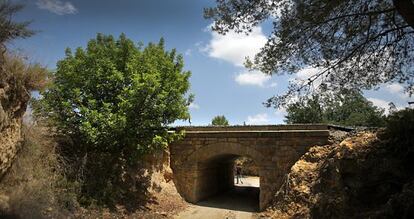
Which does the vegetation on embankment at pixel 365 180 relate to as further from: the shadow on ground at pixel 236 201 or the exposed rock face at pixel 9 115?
the exposed rock face at pixel 9 115

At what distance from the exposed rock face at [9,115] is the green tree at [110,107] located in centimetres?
439

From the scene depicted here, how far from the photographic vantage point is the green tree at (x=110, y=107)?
36.1 ft

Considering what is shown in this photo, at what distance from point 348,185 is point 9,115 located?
763 centimetres

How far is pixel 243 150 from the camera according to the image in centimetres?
1345

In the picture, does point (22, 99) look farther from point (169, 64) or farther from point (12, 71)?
point (169, 64)

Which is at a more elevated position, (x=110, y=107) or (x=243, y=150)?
(x=110, y=107)

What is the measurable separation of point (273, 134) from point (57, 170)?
24.8 ft

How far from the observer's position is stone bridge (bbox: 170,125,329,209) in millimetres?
12516

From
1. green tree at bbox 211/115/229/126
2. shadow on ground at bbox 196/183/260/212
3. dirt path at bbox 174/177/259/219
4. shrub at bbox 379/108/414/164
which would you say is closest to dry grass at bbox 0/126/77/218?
dirt path at bbox 174/177/259/219

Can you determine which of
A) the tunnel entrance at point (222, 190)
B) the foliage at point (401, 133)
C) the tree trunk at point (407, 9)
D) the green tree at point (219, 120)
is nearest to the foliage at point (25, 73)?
the tree trunk at point (407, 9)

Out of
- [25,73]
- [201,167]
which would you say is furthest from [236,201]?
[25,73]

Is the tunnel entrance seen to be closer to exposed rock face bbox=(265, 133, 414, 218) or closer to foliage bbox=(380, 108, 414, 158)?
exposed rock face bbox=(265, 133, 414, 218)

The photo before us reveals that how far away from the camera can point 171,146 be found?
48.6 feet

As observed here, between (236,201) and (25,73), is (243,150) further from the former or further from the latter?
(25,73)
